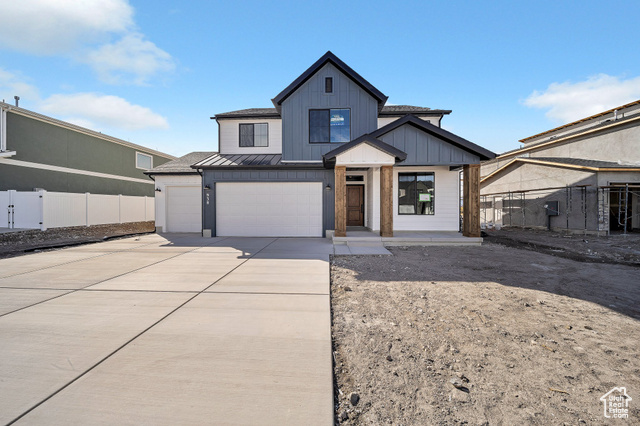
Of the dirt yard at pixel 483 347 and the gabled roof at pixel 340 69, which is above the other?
the gabled roof at pixel 340 69

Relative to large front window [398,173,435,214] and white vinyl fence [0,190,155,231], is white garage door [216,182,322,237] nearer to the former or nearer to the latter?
large front window [398,173,435,214]

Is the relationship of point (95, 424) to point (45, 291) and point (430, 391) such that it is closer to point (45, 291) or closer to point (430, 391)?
point (430, 391)

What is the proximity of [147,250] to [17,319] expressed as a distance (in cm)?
507

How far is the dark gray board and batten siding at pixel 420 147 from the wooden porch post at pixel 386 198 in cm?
84

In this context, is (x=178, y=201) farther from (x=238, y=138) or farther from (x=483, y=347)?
(x=483, y=347)

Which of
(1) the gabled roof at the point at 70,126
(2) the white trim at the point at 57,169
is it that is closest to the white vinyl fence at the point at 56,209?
(2) the white trim at the point at 57,169

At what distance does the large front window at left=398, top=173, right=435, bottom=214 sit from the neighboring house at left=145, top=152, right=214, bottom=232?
947 cm

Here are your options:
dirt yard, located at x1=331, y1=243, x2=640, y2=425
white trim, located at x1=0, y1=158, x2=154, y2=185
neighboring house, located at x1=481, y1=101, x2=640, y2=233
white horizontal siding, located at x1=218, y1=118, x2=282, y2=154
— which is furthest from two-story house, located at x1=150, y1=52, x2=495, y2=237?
white trim, located at x1=0, y1=158, x2=154, y2=185

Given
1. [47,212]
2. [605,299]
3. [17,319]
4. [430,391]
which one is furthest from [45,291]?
[47,212]

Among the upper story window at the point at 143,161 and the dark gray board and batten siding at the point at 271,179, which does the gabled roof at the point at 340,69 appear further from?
the upper story window at the point at 143,161

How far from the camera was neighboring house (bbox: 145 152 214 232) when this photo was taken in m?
13.0

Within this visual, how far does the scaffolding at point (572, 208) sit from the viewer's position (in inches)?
502

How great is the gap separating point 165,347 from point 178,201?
11736 millimetres

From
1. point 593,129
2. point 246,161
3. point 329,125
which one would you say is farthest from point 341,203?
point 593,129
